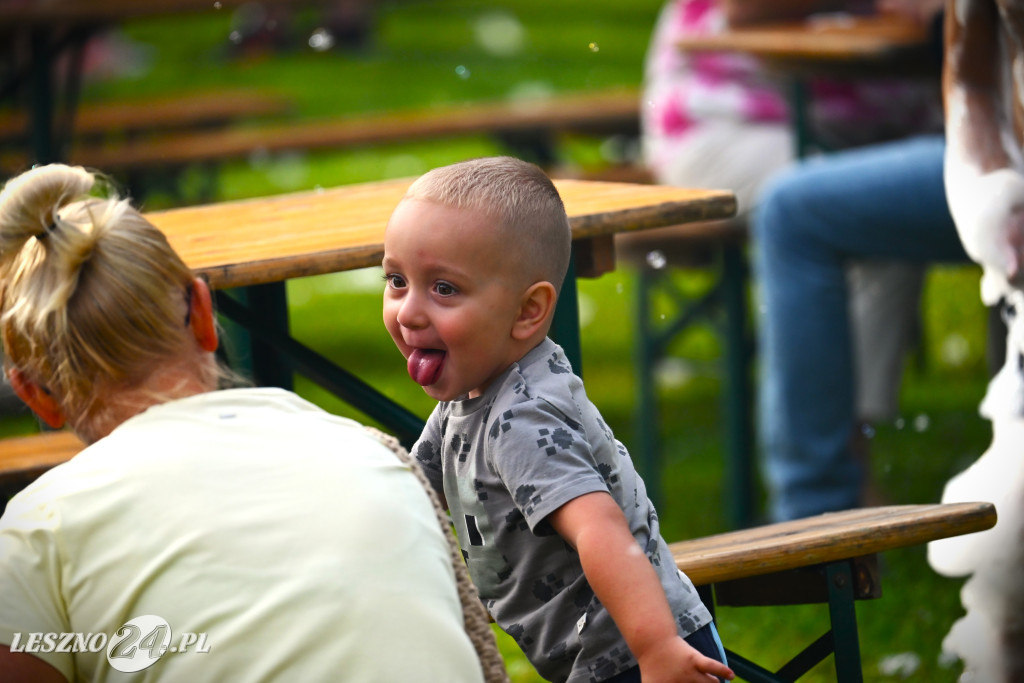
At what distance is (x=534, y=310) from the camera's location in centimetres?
157

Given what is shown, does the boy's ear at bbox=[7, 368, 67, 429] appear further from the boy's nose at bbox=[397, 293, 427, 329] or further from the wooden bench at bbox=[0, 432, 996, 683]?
the wooden bench at bbox=[0, 432, 996, 683]

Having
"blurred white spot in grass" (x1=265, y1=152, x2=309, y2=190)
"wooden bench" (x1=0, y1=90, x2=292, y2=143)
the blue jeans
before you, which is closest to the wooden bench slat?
the blue jeans

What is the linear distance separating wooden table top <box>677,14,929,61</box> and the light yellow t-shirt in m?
2.37

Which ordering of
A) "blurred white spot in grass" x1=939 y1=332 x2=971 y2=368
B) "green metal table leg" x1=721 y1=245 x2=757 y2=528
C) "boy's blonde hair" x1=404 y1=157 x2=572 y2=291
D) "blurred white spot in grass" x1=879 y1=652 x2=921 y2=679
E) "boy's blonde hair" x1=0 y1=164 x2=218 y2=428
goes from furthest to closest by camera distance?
"blurred white spot in grass" x1=939 y1=332 x2=971 y2=368 < "green metal table leg" x1=721 y1=245 x2=757 y2=528 < "blurred white spot in grass" x1=879 y1=652 x2=921 y2=679 < "boy's blonde hair" x1=404 y1=157 x2=572 y2=291 < "boy's blonde hair" x1=0 y1=164 x2=218 y2=428

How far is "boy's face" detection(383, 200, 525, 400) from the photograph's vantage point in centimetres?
152

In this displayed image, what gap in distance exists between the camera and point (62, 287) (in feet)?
4.29

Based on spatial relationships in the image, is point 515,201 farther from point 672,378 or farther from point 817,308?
point 672,378

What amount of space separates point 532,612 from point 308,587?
41 centimetres

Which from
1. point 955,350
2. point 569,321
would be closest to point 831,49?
point 569,321

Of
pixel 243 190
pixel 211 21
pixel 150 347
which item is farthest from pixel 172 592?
pixel 211 21

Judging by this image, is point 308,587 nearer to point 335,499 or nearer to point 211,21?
point 335,499

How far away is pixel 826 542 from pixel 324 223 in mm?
883

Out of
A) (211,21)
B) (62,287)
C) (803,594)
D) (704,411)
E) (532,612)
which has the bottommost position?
(211,21)

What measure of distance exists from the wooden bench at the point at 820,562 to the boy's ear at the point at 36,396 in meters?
0.81
